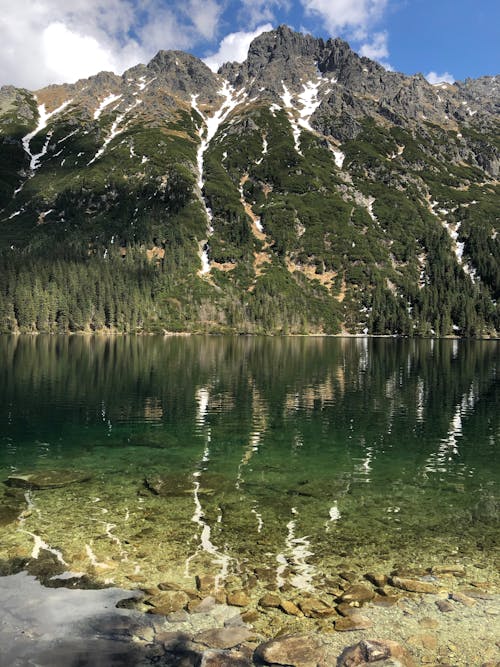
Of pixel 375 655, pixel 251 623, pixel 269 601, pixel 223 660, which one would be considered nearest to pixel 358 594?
pixel 269 601

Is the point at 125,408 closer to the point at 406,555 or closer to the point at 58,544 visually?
the point at 58,544

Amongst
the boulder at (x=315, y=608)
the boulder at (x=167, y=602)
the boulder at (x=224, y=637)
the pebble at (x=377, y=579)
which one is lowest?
the pebble at (x=377, y=579)

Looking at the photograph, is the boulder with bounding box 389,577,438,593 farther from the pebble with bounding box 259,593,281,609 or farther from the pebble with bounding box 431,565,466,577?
the pebble with bounding box 259,593,281,609

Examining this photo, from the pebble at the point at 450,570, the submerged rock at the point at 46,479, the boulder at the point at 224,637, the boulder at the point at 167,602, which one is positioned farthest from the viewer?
the submerged rock at the point at 46,479

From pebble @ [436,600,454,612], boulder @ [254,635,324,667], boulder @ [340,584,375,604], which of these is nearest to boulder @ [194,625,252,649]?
boulder @ [254,635,324,667]

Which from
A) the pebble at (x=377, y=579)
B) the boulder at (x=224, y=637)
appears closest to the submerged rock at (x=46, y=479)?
the boulder at (x=224, y=637)

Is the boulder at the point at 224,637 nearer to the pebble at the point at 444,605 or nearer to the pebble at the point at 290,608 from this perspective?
the pebble at the point at 290,608
